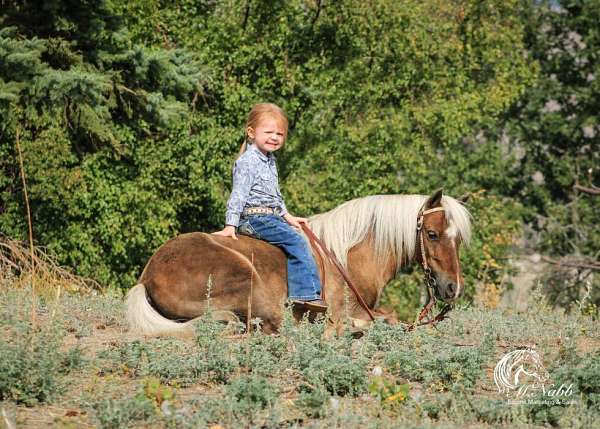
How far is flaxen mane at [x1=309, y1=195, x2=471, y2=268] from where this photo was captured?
7.38 metres

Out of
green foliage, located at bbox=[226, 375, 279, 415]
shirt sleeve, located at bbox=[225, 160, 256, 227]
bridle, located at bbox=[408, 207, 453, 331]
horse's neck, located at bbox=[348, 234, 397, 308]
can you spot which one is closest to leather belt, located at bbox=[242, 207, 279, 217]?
shirt sleeve, located at bbox=[225, 160, 256, 227]

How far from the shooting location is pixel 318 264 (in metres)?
7.31

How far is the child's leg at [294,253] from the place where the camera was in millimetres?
7035

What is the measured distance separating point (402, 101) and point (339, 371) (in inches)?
556

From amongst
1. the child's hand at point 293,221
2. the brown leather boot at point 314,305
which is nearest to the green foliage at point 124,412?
the brown leather boot at point 314,305

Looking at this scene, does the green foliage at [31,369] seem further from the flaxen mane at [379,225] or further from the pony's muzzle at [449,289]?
the pony's muzzle at [449,289]

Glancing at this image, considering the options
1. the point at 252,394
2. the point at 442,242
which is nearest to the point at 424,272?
the point at 442,242

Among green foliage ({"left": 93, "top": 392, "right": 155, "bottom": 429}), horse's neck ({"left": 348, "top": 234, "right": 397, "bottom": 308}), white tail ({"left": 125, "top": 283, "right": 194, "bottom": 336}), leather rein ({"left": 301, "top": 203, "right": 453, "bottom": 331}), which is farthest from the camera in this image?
horse's neck ({"left": 348, "top": 234, "right": 397, "bottom": 308})

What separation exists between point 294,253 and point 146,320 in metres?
1.29

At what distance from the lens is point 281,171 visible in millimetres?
17625

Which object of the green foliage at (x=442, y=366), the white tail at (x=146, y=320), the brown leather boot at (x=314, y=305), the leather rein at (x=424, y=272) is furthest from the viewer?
the leather rein at (x=424, y=272)

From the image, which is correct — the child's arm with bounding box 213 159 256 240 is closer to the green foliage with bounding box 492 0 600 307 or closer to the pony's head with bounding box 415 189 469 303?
the pony's head with bounding box 415 189 469 303

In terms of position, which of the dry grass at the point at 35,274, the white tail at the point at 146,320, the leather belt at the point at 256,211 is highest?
the leather belt at the point at 256,211

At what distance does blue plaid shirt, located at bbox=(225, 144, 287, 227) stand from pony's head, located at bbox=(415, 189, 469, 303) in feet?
4.01
